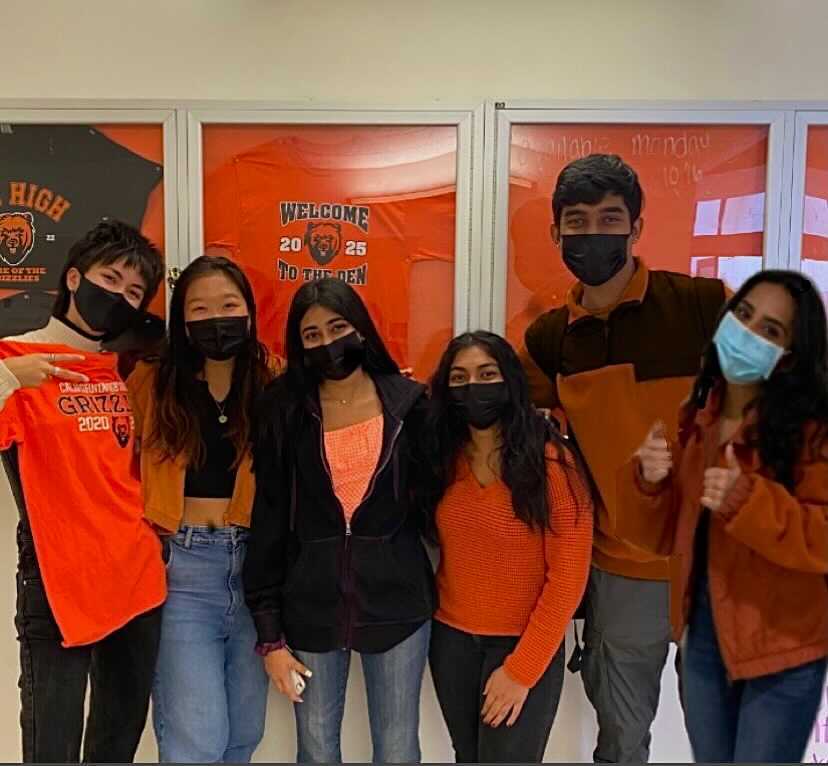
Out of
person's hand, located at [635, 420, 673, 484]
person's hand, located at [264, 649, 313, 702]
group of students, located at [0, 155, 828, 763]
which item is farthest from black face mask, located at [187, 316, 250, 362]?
person's hand, located at [635, 420, 673, 484]

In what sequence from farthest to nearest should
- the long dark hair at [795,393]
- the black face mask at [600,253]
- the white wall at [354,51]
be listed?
the white wall at [354,51] < the black face mask at [600,253] < the long dark hair at [795,393]

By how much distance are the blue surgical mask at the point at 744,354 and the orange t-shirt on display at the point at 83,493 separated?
38.4 inches

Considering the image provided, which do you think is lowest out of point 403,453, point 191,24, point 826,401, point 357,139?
point 403,453

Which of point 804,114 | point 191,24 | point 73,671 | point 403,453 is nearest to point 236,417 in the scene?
point 403,453

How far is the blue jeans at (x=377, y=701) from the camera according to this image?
4.17ft

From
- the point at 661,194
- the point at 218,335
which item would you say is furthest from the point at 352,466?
the point at 661,194

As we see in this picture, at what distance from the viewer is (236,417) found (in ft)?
4.12

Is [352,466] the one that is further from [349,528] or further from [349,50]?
[349,50]

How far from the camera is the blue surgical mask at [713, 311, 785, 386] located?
781 millimetres

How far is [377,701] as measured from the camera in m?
1.30

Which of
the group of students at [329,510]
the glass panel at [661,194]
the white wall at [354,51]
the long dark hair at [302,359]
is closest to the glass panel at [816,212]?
the glass panel at [661,194]

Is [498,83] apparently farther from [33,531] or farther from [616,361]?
[33,531]

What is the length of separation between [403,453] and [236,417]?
31cm

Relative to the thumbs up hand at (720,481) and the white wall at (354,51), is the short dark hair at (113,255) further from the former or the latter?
the thumbs up hand at (720,481)
